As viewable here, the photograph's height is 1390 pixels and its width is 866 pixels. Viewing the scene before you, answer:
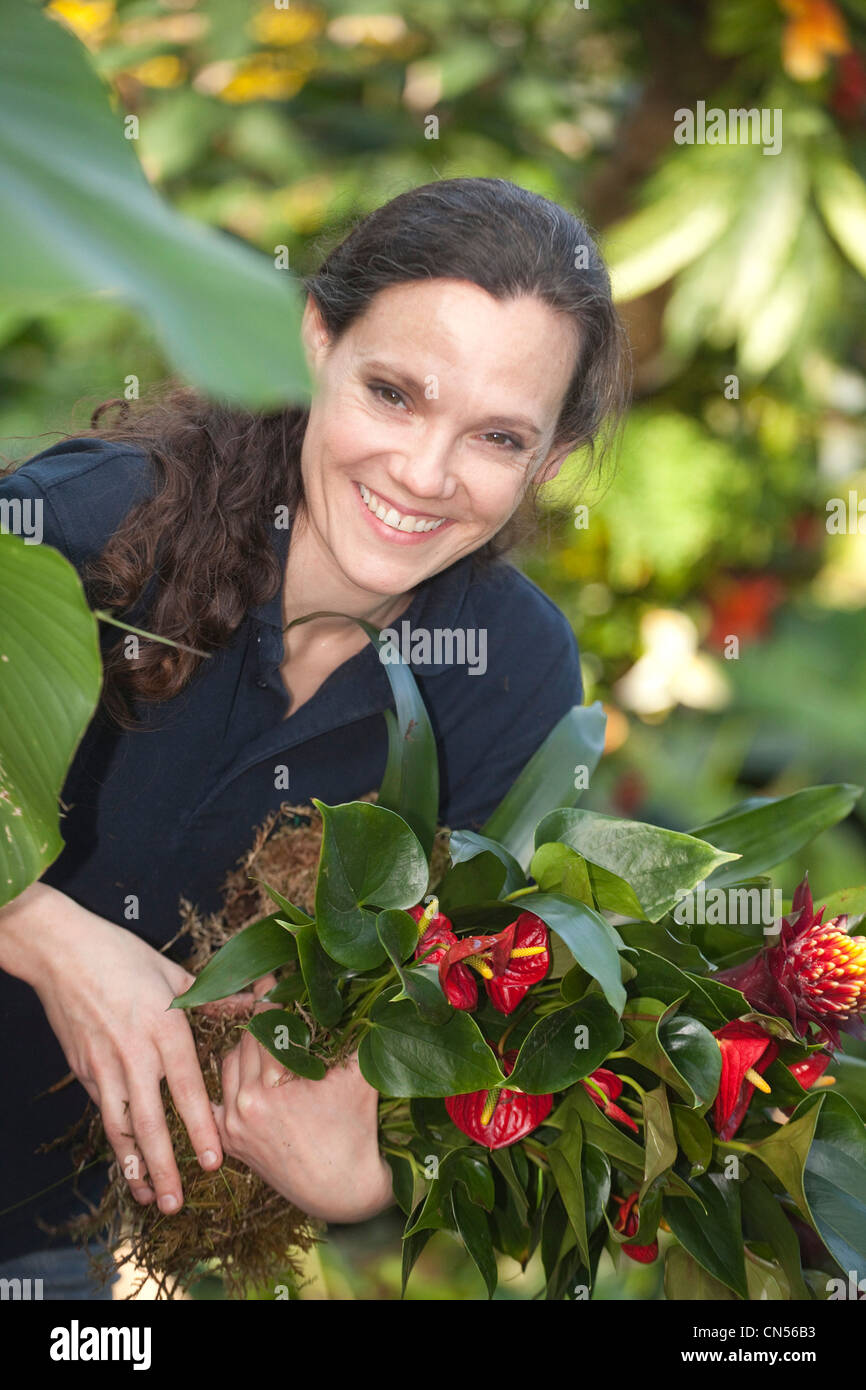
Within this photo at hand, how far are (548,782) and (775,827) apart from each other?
0.41 ft

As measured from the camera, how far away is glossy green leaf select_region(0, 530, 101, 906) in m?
0.35

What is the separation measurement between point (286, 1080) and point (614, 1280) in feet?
4.08

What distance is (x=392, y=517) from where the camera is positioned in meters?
0.72

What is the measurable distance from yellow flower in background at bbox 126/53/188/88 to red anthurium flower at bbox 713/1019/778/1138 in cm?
216

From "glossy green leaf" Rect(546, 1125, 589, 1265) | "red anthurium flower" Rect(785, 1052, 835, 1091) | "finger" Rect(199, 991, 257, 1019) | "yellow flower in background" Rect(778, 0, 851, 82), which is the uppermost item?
"yellow flower in background" Rect(778, 0, 851, 82)

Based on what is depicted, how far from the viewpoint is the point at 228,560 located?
74cm

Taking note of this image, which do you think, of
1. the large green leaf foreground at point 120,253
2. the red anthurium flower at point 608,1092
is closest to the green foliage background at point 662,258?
the red anthurium flower at point 608,1092

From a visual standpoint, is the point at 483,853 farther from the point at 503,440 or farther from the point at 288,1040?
the point at 503,440

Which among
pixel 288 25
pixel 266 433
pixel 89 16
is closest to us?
pixel 266 433

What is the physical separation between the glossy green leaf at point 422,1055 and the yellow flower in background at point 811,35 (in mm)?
1867

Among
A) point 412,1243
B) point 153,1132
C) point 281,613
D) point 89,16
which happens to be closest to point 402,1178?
point 412,1243

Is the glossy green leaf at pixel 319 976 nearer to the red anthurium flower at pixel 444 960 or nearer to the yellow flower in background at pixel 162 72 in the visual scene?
the red anthurium flower at pixel 444 960

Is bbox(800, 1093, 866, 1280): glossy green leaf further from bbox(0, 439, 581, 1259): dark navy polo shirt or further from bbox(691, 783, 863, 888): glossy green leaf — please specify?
bbox(0, 439, 581, 1259): dark navy polo shirt

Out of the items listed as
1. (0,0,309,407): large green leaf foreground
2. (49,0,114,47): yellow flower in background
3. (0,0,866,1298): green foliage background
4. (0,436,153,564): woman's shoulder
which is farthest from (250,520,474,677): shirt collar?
(49,0,114,47): yellow flower in background
